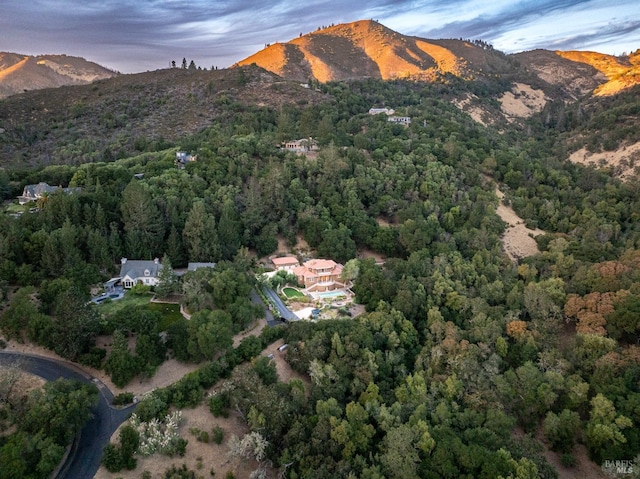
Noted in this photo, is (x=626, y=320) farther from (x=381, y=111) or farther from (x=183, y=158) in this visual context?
(x=381, y=111)

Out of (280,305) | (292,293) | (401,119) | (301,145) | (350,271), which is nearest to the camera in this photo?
(280,305)

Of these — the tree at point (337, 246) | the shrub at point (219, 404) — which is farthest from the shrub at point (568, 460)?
the tree at point (337, 246)

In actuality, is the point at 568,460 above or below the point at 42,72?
below

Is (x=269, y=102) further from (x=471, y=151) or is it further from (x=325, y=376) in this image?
(x=325, y=376)

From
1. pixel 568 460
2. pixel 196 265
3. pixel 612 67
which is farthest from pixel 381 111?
pixel 612 67

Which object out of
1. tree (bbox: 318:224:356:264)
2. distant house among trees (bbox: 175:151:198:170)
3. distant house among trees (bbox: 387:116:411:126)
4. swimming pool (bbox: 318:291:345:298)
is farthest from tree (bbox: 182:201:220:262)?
distant house among trees (bbox: 387:116:411:126)

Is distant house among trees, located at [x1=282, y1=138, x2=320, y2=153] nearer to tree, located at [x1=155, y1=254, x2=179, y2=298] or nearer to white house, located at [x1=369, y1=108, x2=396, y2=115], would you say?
white house, located at [x1=369, y1=108, x2=396, y2=115]
